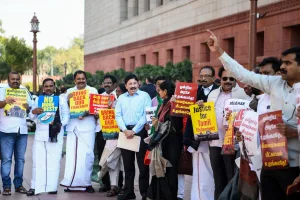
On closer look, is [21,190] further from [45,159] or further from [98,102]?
[98,102]

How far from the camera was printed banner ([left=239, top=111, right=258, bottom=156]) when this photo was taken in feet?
22.7

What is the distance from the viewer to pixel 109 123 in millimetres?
12312

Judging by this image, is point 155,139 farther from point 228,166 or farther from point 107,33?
point 107,33

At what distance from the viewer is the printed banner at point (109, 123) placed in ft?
40.4

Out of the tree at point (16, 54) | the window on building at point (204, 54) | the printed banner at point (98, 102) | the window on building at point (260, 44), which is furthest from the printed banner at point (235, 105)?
the tree at point (16, 54)

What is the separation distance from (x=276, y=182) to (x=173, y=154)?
4.13 metres

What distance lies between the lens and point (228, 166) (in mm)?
9266

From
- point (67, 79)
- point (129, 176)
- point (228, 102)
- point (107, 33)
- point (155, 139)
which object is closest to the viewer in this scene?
point (228, 102)

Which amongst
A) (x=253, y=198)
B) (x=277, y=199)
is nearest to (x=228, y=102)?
(x=253, y=198)

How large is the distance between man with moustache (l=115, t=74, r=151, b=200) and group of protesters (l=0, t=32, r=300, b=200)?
0.02 m

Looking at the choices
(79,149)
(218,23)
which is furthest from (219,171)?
(218,23)

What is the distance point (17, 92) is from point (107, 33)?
145 ft

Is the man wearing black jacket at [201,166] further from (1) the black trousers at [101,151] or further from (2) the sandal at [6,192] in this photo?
(2) the sandal at [6,192]

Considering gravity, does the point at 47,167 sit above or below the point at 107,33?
below
